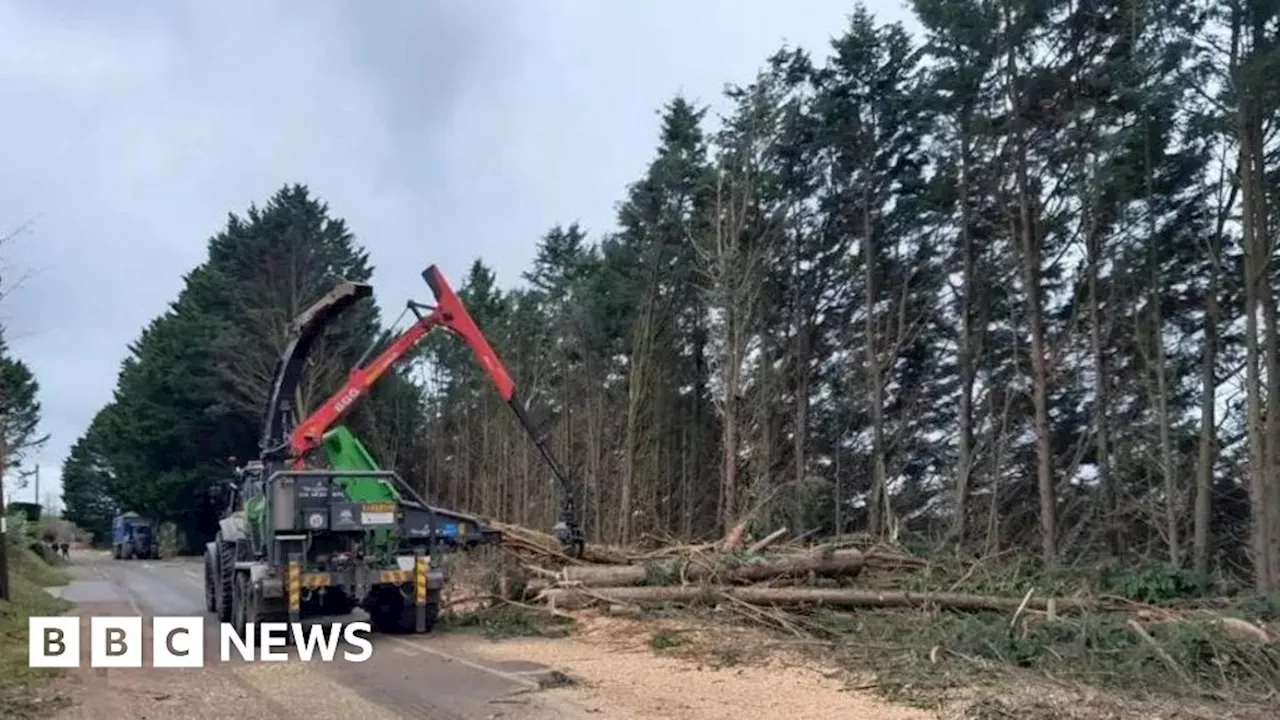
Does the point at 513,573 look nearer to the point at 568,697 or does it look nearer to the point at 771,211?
the point at 568,697

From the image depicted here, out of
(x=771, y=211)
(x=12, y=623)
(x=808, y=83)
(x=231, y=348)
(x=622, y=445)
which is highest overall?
(x=808, y=83)

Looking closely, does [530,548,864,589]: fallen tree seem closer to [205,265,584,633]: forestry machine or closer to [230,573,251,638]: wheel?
[205,265,584,633]: forestry machine

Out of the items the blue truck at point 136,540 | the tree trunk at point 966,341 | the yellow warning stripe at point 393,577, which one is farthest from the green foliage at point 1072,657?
the blue truck at point 136,540

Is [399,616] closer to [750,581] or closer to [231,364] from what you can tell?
[750,581]

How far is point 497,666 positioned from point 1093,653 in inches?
248

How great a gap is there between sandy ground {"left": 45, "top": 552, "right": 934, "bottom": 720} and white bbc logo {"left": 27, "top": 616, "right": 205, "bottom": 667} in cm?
51

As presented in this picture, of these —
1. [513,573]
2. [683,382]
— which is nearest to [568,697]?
[513,573]

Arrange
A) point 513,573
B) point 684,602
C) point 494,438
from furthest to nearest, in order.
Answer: point 494,438 < point 513,573 < point 684,602

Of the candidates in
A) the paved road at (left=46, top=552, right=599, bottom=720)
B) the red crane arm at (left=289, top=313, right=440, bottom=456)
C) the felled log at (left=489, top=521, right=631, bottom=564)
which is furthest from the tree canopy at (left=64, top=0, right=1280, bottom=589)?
the paved road at (left=46, top=552, right=599, bottom=720)

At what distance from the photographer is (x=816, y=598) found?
1706 cm

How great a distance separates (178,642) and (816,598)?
8.39 m

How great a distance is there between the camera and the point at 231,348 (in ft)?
150

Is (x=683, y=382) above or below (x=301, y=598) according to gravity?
above

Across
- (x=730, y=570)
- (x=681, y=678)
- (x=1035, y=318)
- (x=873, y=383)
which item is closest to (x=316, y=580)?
(x=730, y=570)
